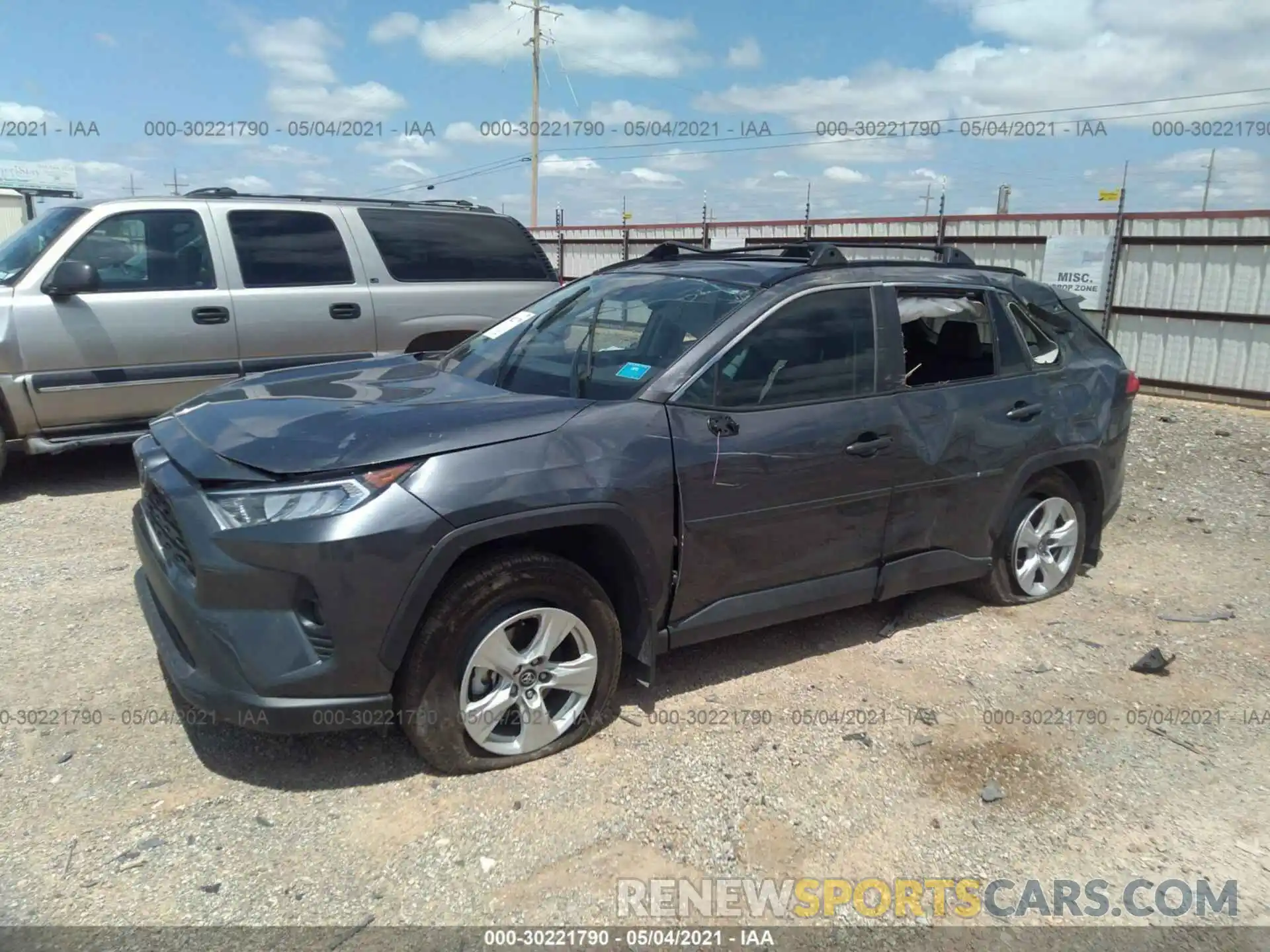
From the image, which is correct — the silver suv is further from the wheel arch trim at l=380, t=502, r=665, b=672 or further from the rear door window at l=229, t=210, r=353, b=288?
the wheel arch trim at l=380, t=502, r=665, b=672

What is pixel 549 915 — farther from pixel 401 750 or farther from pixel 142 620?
pixel 142 620

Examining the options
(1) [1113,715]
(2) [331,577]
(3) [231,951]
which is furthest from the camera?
(1) [1113,715]

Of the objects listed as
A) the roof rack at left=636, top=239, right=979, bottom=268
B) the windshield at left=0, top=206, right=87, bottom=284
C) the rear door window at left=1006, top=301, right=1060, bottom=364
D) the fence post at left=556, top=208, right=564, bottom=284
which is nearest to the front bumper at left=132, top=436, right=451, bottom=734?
the roof rack at left=636, top=239, right=979, bottom=268

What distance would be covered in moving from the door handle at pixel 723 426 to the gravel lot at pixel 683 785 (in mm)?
1141

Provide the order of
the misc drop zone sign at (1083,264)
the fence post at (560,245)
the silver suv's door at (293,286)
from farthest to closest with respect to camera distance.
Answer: the fence post at (560,245) < the misc drop zone sign at (1083,264) < the silver suv's door at (293,286)

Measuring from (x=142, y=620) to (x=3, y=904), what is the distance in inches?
74.9

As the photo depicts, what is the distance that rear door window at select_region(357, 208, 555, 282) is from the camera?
7.29 metres

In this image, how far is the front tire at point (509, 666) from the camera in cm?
300

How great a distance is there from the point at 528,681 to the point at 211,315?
4639 mm

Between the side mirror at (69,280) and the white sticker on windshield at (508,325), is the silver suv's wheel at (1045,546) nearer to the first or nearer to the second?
the white sticker on windshield at (508,325)

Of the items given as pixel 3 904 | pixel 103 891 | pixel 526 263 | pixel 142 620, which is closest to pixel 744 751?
pixel 103 891

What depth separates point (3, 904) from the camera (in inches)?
100

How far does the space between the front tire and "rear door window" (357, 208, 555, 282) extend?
479cm

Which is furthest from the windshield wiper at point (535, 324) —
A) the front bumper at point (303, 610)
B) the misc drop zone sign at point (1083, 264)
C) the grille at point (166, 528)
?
the misc drop zone sign at point (1083, 264)
